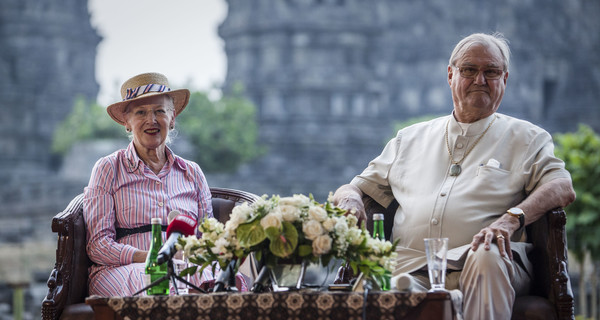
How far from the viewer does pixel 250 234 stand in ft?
13.4

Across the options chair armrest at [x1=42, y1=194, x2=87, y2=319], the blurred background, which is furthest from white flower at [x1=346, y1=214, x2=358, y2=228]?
the blurred background

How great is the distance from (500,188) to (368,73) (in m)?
48.0

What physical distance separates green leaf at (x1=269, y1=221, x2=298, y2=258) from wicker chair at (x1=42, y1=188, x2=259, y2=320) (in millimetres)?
1103

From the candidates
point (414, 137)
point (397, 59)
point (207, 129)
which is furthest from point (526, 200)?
point (397, 59)

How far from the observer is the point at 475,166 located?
524cm

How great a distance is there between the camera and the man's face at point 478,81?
5.16 meters

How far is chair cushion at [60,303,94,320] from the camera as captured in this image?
4770 millimetres

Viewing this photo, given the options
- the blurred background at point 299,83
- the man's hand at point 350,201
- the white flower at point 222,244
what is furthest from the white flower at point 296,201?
the blurred background at point 299,83

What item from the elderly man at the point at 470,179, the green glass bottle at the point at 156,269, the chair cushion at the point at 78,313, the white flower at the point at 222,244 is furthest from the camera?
the elderly man at the point at 470,179

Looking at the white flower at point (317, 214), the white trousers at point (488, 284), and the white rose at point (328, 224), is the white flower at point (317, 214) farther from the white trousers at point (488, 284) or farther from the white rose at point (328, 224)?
the white trousers at point (488, 284)

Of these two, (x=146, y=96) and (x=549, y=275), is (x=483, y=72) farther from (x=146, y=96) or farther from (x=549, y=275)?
(x=146, y=96)

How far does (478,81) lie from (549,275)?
97cm

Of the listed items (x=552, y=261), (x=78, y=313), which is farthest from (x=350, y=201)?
(x=78, y=313)

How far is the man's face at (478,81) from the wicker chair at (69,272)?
1.85 m
